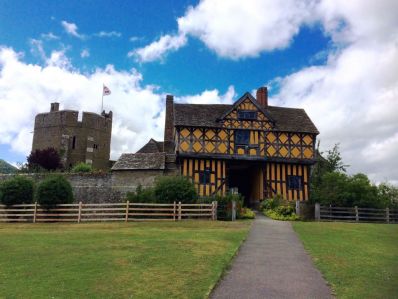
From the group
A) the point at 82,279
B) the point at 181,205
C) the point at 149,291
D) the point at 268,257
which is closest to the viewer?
the point at 149,291

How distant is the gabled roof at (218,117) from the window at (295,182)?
11.5ft

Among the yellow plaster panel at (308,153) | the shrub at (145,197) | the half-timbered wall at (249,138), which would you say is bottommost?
the shrub at (145,197)

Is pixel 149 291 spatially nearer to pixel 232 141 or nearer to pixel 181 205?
pixel 181 205

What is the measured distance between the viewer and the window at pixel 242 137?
91.9 ft

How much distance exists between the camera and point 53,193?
22.1 m

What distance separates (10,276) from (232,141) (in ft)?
69.0

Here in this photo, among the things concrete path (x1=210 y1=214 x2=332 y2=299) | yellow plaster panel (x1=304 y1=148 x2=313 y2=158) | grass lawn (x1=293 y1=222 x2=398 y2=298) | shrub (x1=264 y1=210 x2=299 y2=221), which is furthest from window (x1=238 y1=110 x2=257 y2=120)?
concrete path (x1=210 y1=214 x2=332 y2=299)

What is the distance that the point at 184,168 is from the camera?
1066 inches

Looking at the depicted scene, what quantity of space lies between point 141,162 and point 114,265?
19521 millimetres

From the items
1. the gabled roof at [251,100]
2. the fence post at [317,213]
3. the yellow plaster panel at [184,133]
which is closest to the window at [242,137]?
the gabled roof at [251,100]

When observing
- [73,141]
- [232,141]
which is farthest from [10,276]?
[73,141]

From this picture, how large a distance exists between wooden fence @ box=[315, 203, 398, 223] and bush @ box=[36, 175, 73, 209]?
15.2 metres

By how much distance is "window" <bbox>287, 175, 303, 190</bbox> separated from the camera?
27.8 m

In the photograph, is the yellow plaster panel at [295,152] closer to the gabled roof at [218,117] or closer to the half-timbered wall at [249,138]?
the half-timbered wall at [249,138]
